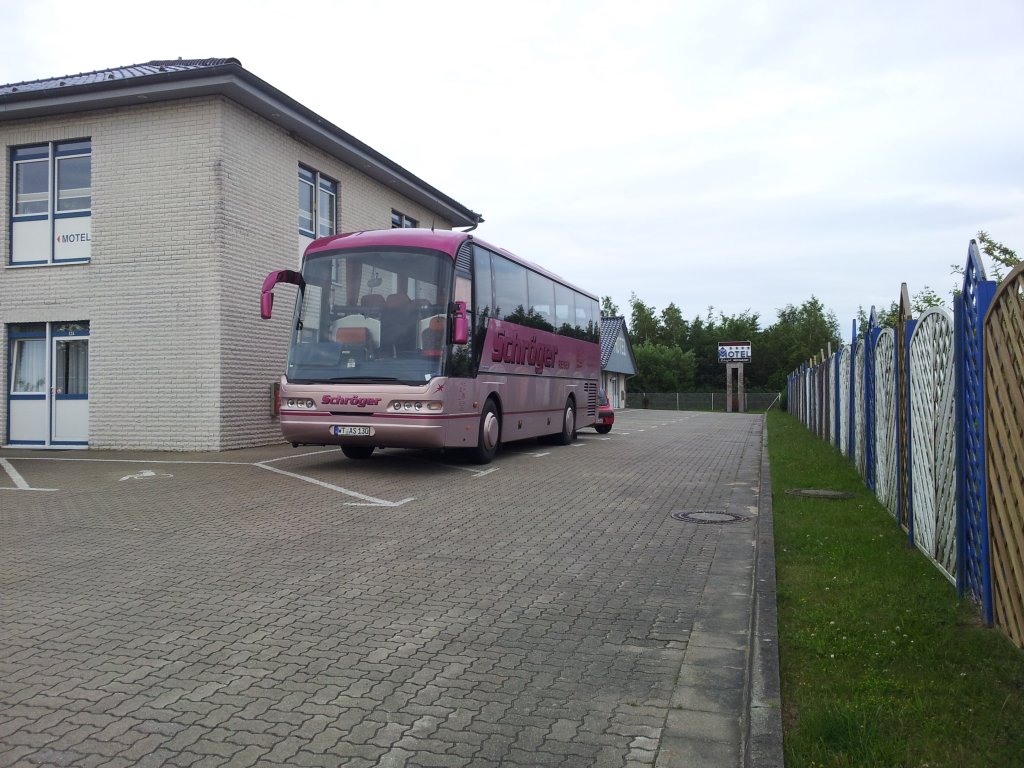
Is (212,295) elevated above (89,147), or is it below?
below

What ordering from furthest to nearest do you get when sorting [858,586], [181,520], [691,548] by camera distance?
[181,520], [691,548], [858,586]

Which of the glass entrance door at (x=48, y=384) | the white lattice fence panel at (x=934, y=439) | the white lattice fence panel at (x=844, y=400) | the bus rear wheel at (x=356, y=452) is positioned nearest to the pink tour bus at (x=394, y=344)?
the bus rear wheel at (x=356, y=452)

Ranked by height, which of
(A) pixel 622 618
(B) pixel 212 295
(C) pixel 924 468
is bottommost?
(A) pixel 622 618

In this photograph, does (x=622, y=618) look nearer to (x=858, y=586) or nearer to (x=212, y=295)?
(x=858, y=586)

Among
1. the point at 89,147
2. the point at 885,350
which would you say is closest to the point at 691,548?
the point at 885,350

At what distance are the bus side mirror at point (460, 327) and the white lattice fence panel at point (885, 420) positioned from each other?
5400mm

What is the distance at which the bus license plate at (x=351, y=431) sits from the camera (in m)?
12.4

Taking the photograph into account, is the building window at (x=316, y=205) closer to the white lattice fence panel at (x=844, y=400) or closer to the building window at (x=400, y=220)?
Answer: the building window at (x=400, y=220)

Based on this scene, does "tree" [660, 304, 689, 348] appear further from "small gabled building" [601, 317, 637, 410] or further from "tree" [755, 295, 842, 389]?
"small gabled building" [601, 317, 637, 410]

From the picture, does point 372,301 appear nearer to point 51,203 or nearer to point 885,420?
point 885,420

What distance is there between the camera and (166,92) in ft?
54.5

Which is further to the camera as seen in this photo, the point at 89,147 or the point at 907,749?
the point at 89,147

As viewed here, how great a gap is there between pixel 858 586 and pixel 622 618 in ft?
5.43

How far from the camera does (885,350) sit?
9281mm
